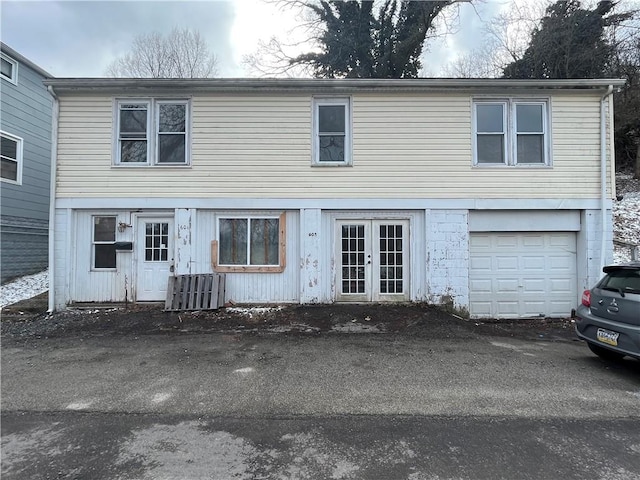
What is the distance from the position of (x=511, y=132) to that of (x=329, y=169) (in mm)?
4409

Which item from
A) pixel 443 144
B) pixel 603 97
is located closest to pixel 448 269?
pixel 443 144

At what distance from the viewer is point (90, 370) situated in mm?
5141

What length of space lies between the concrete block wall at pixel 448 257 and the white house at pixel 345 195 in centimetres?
3

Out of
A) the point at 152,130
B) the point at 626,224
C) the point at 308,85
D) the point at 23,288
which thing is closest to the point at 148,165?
the point at 152,130

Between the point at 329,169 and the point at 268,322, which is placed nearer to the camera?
the point at 268,322

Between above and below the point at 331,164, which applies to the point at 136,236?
below

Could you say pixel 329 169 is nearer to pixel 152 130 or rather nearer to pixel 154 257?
pixel 152 130

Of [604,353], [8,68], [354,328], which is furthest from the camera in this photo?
[8,68]

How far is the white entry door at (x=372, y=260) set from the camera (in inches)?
344

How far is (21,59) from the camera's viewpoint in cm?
1125

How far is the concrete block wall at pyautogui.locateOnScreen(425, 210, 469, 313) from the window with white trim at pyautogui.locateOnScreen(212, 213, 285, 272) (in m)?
3.50

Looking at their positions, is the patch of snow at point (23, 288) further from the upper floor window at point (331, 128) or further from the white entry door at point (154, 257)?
the upper floor window at point (331, 128)

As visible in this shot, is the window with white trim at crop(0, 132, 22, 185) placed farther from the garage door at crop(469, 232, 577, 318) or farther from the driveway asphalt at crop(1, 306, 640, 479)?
the garage door at crop(469, 232, 577, 318)

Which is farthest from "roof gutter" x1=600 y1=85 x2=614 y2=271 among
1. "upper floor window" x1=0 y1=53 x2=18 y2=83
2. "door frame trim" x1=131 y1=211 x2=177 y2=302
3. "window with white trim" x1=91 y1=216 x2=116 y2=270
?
"upper floor window" x1=0 y1=53 x2=18 y2=83
